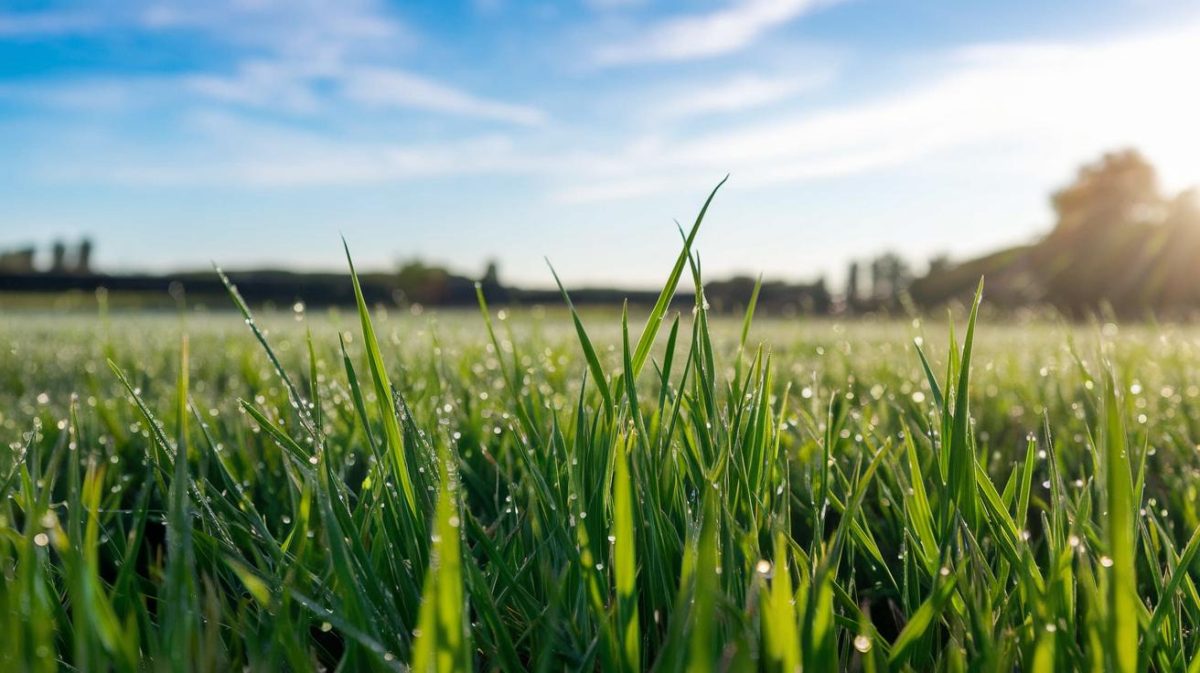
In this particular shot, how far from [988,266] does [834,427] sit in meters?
30.3

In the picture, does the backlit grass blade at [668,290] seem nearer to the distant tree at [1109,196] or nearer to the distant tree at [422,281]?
the distant tree at [422,281]

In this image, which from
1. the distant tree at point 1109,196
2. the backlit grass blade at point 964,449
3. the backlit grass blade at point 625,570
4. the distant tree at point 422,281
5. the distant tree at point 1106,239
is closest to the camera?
the backlit grass blade at point 625,570

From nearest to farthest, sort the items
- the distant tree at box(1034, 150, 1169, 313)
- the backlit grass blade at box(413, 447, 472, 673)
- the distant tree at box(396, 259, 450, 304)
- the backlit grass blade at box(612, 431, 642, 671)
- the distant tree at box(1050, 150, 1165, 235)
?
the backlit grass blade at box(413, 447, 472, 673) → the backlit grass blade at box(612, 431, 642, 671) → the distant tree at box(396, 259, 450, 304) → the distant tree at box(1034, 150, 1169, 313) → the distant tree at box(1050, 150, 1165, 235)

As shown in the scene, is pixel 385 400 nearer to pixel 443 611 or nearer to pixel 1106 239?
pixel 443 611

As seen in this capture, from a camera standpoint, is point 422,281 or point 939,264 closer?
point 422,281

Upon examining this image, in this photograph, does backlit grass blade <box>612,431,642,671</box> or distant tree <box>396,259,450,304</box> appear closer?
backlit grass blade <box>612,431,642,671</box>

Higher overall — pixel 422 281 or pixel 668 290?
pixel 422 281

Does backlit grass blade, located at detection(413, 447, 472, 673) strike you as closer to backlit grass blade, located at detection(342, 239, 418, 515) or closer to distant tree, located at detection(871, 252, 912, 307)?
backlit grass blade, located at detection(342, 239, 418, 515)

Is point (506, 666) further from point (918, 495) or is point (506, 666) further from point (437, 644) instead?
point (918, 495)

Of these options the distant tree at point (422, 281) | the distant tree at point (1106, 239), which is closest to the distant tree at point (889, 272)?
the distant tree at point (1106, 239)

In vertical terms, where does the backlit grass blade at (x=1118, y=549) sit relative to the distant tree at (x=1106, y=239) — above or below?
below

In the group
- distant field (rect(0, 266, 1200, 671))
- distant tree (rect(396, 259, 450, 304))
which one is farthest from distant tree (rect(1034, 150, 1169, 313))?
distant field (rect(0, 266, 1200, 671))

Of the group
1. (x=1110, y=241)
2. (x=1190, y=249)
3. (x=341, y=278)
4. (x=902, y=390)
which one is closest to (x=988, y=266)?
(x=1110, y=241)

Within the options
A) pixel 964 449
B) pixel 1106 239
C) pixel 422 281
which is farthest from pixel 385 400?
pixel 1106 239
